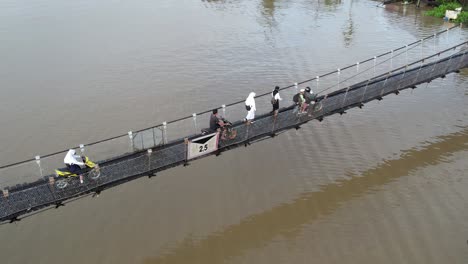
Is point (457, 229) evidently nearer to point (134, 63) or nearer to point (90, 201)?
point (90, 201)

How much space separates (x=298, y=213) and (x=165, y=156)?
4.49 metres

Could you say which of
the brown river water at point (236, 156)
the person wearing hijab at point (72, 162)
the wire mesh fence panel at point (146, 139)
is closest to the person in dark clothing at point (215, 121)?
the wire mesh fence panel at point (146, 139)

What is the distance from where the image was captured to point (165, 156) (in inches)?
436

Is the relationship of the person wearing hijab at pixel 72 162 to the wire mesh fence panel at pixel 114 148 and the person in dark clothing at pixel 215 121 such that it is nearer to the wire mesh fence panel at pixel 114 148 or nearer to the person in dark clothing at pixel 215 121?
the wire mesh fence panel at pixel 114 148

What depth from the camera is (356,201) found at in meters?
13.0

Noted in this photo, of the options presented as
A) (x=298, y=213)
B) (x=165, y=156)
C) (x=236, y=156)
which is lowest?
(x=298, y=213)

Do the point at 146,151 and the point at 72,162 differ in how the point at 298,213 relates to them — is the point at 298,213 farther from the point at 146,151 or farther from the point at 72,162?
the point at 72,162

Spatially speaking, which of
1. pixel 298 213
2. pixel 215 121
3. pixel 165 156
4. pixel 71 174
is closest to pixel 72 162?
pixel 71 174

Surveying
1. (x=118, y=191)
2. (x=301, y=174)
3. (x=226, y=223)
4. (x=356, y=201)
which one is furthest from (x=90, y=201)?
(x=356, y=201)

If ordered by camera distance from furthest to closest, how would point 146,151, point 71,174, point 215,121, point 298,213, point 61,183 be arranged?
point 298,213, point 215,121, point 146,151, point 71,174, point 61,183

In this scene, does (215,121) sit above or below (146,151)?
above

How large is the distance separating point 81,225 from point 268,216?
546cm

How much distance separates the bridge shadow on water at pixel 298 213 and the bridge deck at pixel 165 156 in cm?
234

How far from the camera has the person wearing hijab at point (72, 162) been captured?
10039 millimetres
